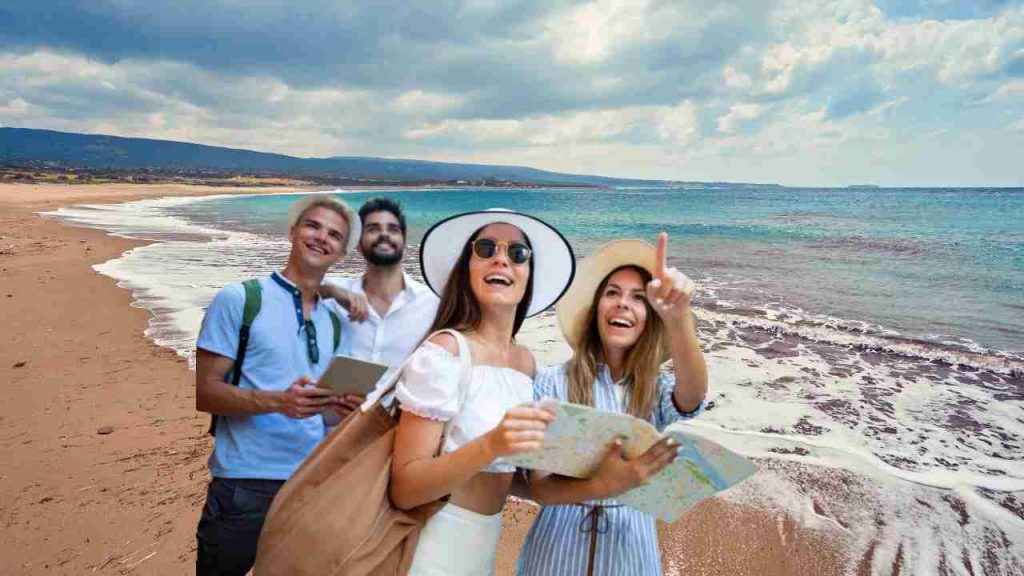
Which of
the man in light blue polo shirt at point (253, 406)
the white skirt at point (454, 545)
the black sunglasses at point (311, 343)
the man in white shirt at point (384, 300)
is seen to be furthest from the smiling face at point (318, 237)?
the white skirt at point (454, 545)

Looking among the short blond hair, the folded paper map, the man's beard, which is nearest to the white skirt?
the folded paper map

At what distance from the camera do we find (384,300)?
3.76 meters

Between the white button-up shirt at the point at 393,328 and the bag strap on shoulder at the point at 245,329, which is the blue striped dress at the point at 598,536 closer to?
the bag strap on shoulder at the point at 245,329

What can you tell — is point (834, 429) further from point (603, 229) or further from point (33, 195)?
point (33, 195)

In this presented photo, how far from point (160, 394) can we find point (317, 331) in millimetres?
4578

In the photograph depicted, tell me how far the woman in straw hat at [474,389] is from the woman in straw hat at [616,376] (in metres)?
0.14

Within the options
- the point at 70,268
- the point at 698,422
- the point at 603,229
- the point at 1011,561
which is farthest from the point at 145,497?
the point at 603,229

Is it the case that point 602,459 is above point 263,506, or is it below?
above

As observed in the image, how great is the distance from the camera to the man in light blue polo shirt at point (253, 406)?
2.46 metres

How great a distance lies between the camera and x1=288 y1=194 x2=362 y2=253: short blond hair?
116 inches

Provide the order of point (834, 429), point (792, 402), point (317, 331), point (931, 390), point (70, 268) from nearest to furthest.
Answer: point (317, 331) → point (834, 429) → point (792, 402) → point (931, 390) → point (70, 268)

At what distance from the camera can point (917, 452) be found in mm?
5387

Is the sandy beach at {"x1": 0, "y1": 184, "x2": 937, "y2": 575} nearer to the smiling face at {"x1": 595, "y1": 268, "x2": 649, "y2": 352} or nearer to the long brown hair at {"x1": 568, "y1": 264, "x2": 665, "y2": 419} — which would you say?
the long brown hair at {"x1": 568, "y1": 264, "x2": 665, "y2": 419}

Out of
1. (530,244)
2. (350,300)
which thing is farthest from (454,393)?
(350,300)
